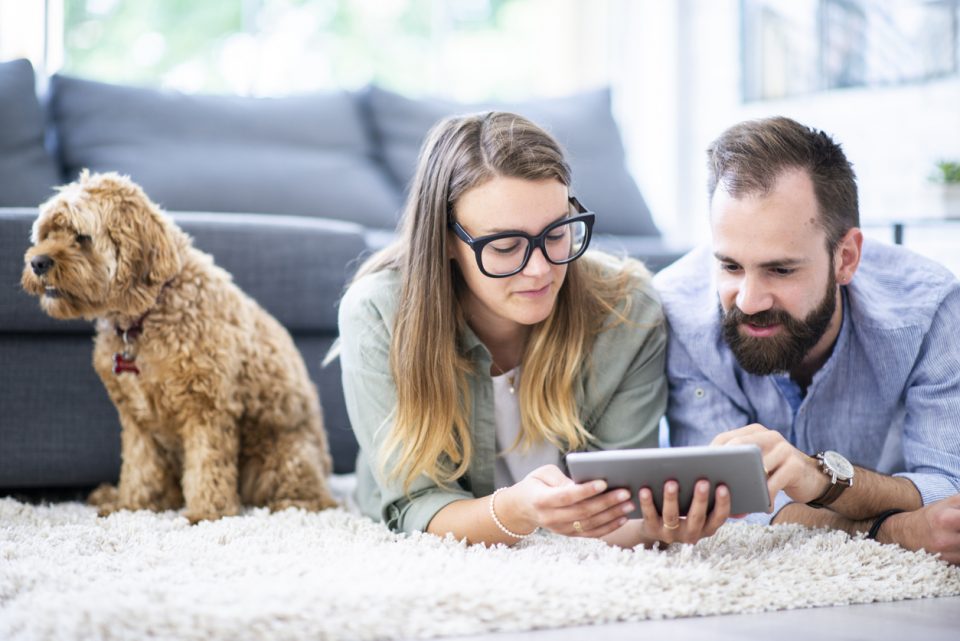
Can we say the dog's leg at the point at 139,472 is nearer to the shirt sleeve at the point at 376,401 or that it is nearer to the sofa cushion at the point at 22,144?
the shirt sleeve at the point at 376,401

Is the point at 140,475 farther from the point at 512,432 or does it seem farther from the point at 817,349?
the point at 817,349

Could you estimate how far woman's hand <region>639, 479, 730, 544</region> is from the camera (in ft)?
4.30

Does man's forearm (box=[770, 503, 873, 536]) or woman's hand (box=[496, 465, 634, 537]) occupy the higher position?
woman's hand (box=[496, 465, 634, 537])

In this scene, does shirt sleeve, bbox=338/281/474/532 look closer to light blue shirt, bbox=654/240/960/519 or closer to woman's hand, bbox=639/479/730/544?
woman's hand, bbox=639/479/730/544

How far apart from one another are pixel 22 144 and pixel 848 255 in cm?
222

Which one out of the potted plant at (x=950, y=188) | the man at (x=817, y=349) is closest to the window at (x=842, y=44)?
the potted plant at (x=950, y=188)

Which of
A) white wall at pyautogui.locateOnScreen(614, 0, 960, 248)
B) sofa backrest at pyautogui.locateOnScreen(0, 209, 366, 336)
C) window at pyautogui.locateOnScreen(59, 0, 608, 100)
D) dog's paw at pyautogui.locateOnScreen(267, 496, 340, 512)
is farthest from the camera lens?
window at pyautogui.locateOnScreen(59, 0, 608, 100)

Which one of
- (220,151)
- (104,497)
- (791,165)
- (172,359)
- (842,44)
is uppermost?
(842,44)

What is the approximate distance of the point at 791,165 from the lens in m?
1.58

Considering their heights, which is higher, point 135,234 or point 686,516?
point 135,234

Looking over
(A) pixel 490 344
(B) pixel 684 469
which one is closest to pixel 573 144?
(A) pixel 490 344

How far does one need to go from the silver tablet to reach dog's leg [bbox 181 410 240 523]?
0.81 metres

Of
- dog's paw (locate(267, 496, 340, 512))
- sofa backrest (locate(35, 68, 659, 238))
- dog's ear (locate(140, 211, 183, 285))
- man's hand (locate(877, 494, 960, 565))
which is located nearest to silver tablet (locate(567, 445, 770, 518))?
man's hand (locate(877, 494, 960, 565))

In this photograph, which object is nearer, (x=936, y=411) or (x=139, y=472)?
(x=936, y=411)
